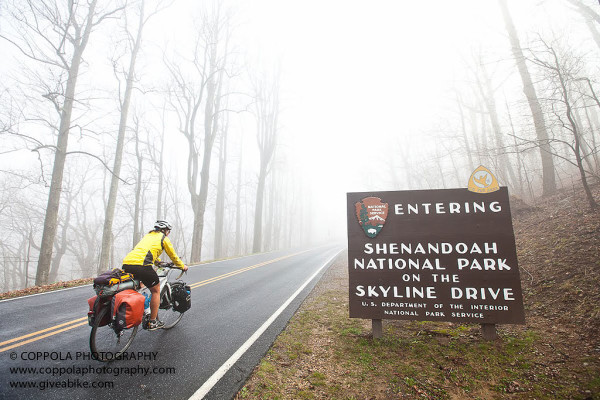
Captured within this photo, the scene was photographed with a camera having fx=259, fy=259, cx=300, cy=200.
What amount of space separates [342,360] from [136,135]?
72.2 ft

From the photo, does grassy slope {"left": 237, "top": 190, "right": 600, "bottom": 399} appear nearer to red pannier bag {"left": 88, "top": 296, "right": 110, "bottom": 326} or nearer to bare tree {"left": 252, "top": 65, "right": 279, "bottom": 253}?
red pannier bag {"left": 88, "top": 296, "right": 110, "bottom": 326}

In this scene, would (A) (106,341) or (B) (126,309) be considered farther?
(A) (106,341)

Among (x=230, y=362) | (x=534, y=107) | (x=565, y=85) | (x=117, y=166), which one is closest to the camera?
(x=230, y=362)

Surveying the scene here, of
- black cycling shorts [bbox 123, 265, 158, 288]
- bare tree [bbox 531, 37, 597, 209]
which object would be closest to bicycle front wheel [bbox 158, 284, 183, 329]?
black cycling shorts [bbox 123, 265, 158, 288]

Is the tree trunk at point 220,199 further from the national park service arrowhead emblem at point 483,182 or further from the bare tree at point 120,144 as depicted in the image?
the national park service arrowhead emblem at point 483,182

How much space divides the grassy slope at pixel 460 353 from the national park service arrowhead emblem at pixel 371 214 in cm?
179

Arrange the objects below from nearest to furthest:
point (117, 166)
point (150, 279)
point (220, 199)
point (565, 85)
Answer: point (150, 279) → point (565, 85) → point (117, 166) → point (220, 199)

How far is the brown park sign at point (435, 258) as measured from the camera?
3941mm

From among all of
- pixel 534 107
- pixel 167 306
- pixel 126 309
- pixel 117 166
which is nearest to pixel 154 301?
pixel 167 306

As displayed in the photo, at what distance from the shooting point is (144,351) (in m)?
3.75

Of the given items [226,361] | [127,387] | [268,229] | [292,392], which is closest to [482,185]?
[292,392]

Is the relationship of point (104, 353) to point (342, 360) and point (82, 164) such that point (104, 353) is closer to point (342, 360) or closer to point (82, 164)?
point (342, 360)

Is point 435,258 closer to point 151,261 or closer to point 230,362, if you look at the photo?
point 230,362

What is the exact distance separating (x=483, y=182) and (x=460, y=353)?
8.71 ft
